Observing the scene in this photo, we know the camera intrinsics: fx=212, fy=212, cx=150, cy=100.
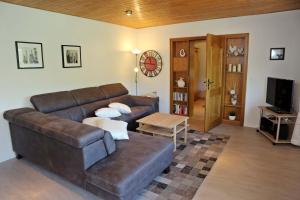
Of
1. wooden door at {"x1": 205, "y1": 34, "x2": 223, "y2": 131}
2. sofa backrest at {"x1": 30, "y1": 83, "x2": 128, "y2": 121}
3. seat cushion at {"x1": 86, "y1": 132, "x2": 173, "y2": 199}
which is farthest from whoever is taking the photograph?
wooden door at {"x1": 205, "y1": 34, "x2": 223, "y2": 131}

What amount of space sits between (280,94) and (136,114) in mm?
2670

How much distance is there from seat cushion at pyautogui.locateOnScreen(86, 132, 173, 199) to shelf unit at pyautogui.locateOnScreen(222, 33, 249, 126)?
2590mm

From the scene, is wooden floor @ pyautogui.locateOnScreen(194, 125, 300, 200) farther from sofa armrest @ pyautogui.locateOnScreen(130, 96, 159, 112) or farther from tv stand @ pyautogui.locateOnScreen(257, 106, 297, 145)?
sofa armrest @ pyautogui.locateOnScreen(130, 96, 159, 112)

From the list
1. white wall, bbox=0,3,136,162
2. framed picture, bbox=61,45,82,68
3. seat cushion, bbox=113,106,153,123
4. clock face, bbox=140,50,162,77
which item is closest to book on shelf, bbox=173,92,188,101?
clock face, bbox=140,50,162,77

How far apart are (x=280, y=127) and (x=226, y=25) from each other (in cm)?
230

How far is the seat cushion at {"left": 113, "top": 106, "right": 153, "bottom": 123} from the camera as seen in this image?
4004 mm

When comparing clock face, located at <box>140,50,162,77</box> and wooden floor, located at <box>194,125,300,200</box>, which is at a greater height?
clock face, located at <box>140,50,162,77</box>

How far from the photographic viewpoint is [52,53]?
3.75m

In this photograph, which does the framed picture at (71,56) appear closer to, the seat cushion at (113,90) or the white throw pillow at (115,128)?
the seat cushion at (113,90)

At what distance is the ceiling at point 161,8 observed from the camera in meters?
3.23

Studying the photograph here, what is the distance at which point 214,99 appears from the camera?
4539mm

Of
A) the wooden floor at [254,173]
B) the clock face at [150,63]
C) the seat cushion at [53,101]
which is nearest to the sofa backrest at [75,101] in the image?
the seat cushion at [53,101]

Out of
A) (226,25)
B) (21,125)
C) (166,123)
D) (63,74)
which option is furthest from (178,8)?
(21,125)

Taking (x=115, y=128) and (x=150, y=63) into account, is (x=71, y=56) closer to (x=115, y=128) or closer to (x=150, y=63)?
(x=115, y=128)
